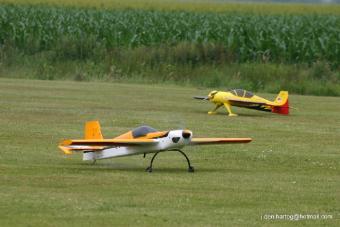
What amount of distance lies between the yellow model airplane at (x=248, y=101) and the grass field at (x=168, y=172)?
1.06ft

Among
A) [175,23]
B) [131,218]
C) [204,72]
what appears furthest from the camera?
[175,23]

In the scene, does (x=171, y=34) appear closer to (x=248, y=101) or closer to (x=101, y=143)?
(x=248, y=101)

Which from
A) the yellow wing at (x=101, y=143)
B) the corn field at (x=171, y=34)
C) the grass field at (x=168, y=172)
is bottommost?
the corn field at (x=171, y=34)

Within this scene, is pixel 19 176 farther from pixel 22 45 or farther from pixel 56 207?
pixel 22 45

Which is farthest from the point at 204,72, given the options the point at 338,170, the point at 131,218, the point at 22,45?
the point at 131,218

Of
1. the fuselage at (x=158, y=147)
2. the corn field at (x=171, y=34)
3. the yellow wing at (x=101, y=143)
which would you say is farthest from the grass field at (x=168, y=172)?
the corn field at (x=171, y=34)

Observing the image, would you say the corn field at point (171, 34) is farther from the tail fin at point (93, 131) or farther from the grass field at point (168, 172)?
the tail fin at point (93, 131)

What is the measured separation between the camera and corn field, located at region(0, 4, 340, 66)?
44906 mm

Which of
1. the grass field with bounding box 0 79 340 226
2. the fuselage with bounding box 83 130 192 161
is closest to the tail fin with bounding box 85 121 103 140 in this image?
the fuselage with bounding box 83 130 192 161

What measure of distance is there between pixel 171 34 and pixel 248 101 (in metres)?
19.7

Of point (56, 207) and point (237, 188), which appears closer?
point (56, 207)

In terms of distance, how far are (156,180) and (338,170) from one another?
3.62 meters

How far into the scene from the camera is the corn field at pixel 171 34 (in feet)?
147

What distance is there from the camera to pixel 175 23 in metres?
51.1
